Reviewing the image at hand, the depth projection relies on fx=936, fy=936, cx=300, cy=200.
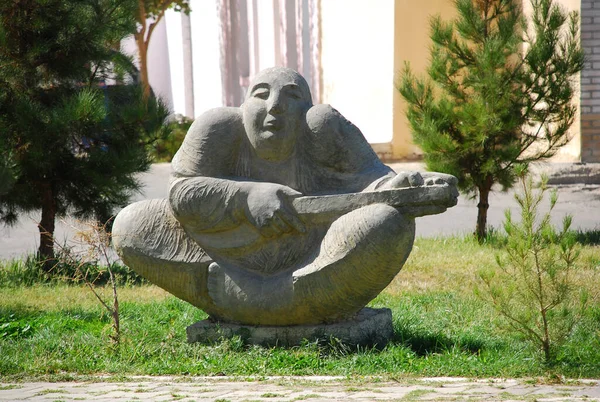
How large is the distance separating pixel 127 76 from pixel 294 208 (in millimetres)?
4556

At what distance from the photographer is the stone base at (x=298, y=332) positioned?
5625mm

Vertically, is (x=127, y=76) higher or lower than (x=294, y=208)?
higher

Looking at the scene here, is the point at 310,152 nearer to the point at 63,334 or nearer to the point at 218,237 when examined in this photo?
the point at 218,237

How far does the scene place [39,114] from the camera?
27.0 feet

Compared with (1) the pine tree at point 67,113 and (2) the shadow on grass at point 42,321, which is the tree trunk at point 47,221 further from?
(2) the shadow on grass at point 42,321

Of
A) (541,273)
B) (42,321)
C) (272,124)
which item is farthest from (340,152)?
(42,321)

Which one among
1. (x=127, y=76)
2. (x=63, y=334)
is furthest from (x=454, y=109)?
(x=63, y=334)

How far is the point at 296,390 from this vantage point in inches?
187

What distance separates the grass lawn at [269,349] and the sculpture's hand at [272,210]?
0.71m

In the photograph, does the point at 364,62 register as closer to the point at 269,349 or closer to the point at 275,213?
the point at 275,213

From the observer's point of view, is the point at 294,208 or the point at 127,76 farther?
the point at 127,76

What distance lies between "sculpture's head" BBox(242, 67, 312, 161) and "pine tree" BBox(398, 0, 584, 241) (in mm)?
4070

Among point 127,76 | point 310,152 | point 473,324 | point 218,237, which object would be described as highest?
point 127,76

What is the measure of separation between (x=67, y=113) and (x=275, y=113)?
3.07 meters
